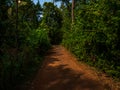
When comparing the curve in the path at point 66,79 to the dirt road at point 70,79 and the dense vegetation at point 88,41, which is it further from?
the dense vegetation at point 88,41

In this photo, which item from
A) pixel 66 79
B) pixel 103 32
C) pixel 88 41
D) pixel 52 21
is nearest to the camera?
pixel 103 32

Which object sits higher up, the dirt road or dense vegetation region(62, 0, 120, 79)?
dense vegetation region(62, 0, 120, 79)

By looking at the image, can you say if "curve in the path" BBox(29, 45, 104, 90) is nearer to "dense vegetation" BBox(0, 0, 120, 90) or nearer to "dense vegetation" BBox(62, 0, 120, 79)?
"dense vegetation" BBox(0, 0, 120, 90)

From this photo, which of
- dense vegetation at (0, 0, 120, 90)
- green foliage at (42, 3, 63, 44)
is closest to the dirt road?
dense vegetation at (0, 0, 120, 90)

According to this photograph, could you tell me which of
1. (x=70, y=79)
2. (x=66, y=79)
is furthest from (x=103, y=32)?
(x=66, y=79)

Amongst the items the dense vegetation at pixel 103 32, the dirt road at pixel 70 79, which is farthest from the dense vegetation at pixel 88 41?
the dirt road at pixel 70 79

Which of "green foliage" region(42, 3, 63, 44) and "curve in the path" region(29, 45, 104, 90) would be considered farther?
"green foliage" region(42, 3, 63, 44)

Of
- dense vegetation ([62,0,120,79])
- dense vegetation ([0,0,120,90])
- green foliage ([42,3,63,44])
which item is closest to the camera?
dense vegetation ([0,0,120,90])

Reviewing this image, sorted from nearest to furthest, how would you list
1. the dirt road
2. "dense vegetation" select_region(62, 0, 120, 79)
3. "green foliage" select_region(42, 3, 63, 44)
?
the dirt road < "dense vegetation" select_region(62, 0, 120, 79) < "green foliage" select_region(42, 3, 63, 44)

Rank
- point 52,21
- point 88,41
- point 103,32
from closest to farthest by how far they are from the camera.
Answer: point 103,32 < point 88,41 < point 52,21

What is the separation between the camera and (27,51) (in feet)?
49.0

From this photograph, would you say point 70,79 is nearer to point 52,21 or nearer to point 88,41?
point 88,41

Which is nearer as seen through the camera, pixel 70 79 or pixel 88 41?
pixel 70 79

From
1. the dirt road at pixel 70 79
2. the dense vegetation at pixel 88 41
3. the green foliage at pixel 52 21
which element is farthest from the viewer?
the green foliage at pixel 52 21
